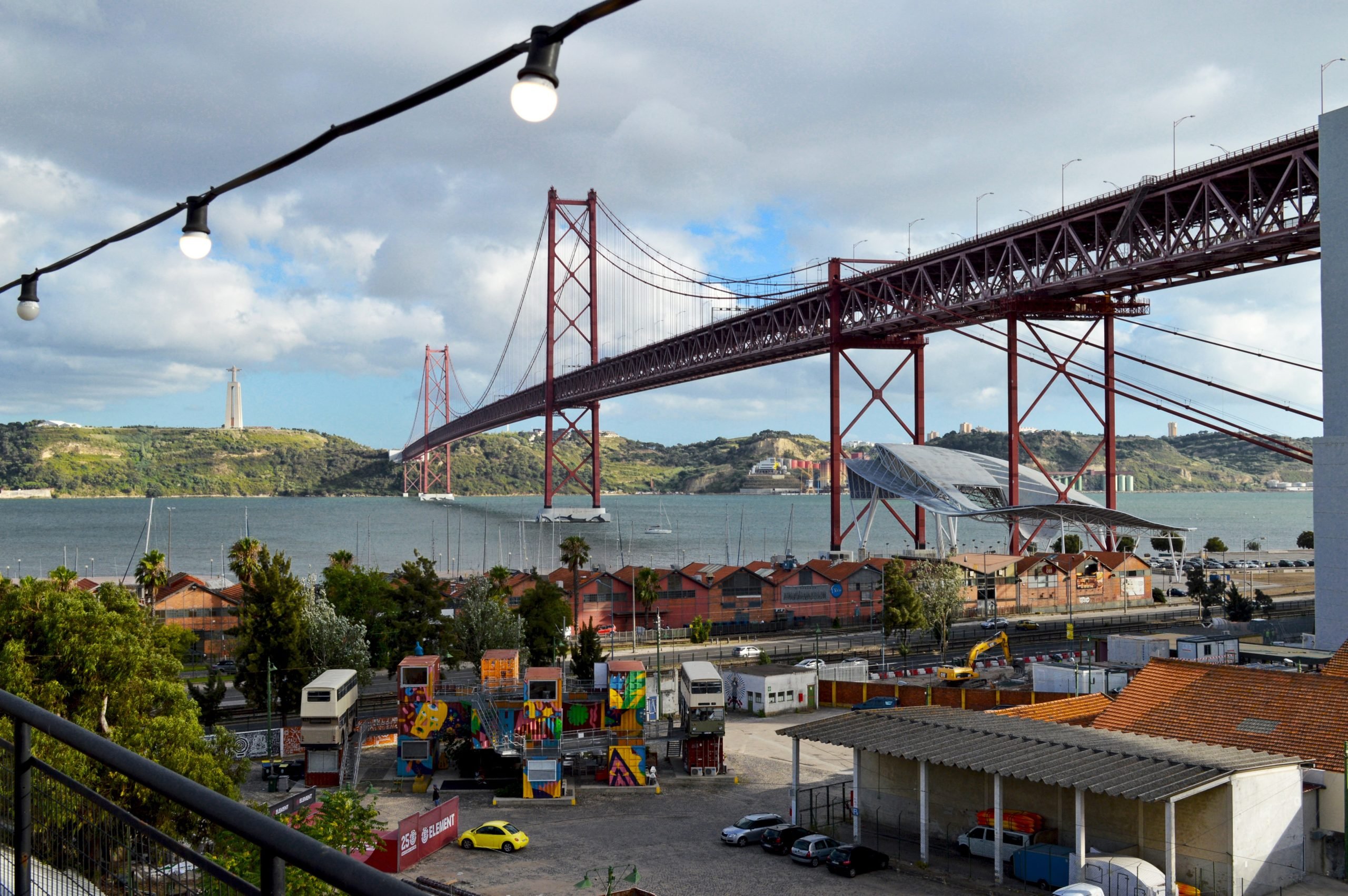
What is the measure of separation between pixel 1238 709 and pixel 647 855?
1141 centimetres

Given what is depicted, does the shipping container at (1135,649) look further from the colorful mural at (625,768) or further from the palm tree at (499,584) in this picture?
the palm tree at (499,584)

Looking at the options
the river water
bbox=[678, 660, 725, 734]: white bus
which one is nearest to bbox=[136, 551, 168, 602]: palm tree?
bbox=[678, 660, 725, 734]: white bus

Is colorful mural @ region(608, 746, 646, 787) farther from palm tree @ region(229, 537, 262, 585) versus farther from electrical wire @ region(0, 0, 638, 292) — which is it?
electrical wire @ region(0, 0, 638, 292)

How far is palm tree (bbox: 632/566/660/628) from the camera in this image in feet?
143

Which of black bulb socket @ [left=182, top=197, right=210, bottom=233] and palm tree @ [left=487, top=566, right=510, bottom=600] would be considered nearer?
black bulb socket @ [left=182, top=197, right=210, bottom=233]

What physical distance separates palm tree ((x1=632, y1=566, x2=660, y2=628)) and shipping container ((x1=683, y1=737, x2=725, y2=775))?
18332mm

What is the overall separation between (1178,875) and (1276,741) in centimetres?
419

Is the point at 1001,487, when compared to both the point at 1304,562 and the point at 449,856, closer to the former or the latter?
the point at 1304,562

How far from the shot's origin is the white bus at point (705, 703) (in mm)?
24469

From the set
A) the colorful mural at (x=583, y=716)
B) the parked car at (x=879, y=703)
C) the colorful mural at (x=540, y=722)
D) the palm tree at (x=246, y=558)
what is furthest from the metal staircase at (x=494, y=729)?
the palm tree at (x=246, y=558)

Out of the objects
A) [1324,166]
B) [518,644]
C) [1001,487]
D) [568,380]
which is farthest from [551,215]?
[1324,166]

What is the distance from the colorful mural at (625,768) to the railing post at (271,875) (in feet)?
74.8

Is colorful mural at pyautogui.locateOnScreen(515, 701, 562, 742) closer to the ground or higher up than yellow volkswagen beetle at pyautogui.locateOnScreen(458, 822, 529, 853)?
higher up

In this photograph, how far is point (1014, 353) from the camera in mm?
48969
